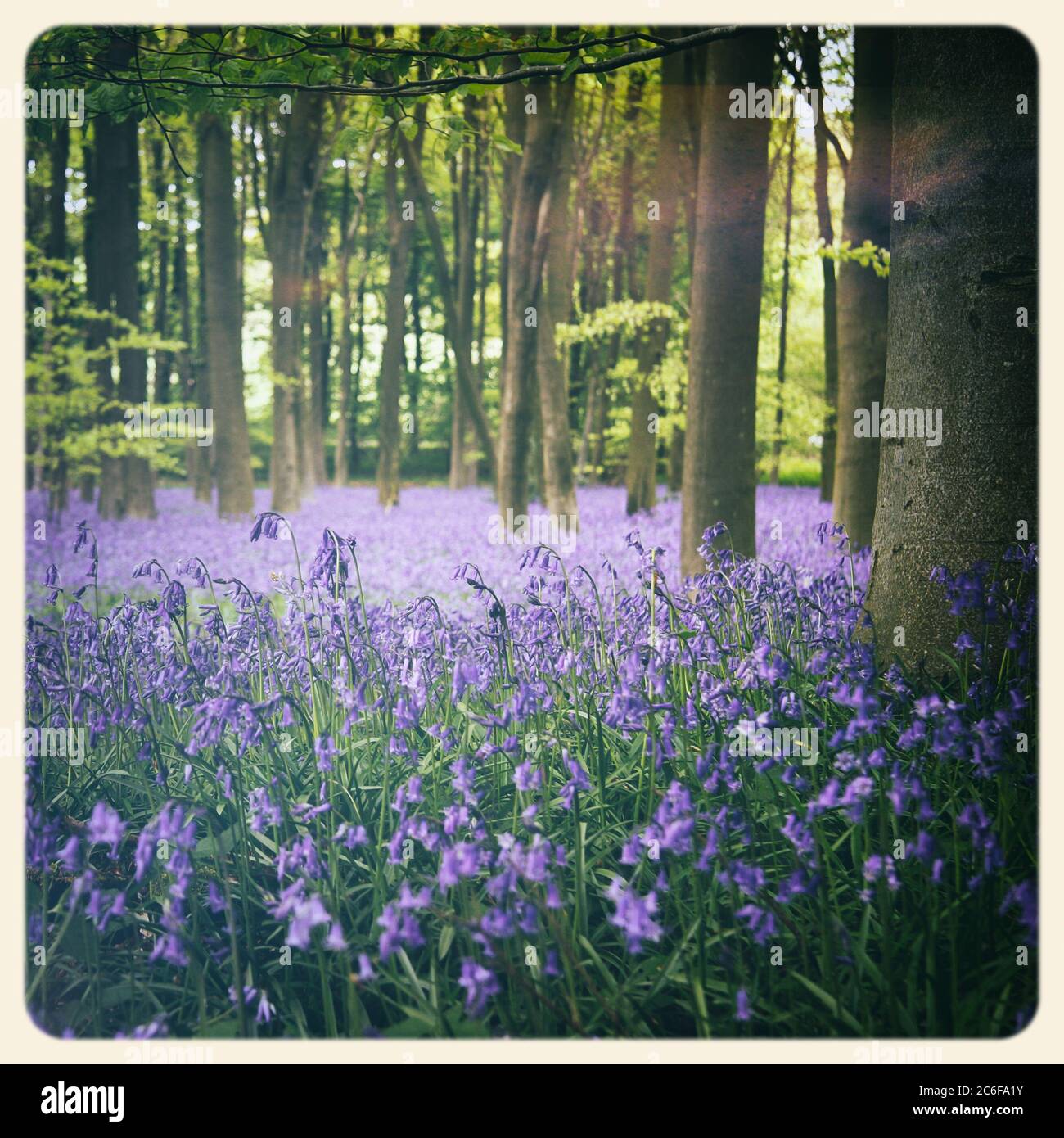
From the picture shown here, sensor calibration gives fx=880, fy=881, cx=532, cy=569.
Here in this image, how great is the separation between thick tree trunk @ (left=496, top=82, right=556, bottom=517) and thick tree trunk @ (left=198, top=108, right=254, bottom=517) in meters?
3.77

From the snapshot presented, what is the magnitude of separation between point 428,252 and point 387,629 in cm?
2337

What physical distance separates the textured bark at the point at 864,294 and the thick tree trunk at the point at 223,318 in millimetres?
7725

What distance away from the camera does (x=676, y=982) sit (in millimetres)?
2375

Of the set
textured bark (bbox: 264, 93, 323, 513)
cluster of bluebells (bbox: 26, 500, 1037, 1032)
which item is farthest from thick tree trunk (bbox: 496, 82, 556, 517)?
cluster of bluebells (bbox: 26, 500, 1037, 1032)

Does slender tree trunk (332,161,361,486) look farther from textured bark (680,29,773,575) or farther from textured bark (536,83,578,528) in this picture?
textured bark (680,29,773,575)

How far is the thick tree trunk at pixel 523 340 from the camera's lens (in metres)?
9.34

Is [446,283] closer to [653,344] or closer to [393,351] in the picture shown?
[393,351]

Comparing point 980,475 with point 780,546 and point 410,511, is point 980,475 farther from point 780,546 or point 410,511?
point 410,511

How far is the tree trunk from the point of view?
15.5m

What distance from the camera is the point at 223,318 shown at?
1101cm

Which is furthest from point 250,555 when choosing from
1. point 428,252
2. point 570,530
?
point 428,252

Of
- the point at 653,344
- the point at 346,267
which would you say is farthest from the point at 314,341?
the point at 653,344

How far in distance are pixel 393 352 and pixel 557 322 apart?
15.9ft

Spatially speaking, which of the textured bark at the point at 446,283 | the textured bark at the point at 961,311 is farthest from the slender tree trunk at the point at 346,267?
the textured bark at the point at 961,311
